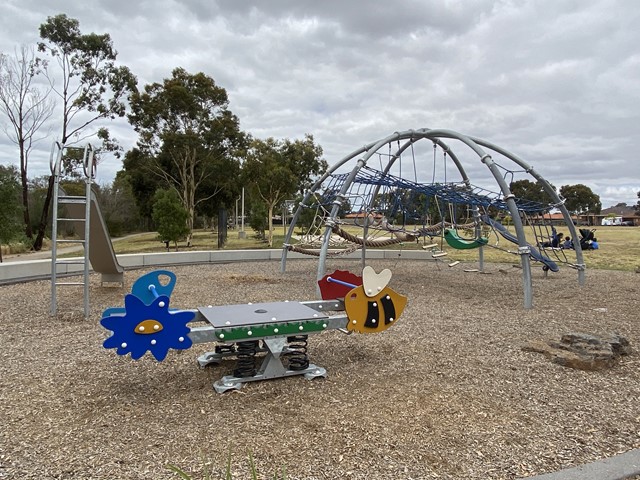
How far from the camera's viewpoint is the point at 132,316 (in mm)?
3469

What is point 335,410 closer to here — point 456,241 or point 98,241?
point 98,241

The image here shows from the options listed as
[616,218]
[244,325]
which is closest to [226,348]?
[244,325]

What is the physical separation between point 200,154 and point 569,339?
86.7ft

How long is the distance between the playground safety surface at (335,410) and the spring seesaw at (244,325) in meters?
0.17

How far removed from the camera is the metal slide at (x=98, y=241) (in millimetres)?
7754

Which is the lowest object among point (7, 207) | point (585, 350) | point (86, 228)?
point (585, 350)

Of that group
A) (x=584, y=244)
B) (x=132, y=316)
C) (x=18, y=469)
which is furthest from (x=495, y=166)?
(x=18, y=469)

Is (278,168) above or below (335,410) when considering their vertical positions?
above

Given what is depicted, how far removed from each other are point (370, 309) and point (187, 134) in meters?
24.5

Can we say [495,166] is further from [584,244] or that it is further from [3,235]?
[3,235]

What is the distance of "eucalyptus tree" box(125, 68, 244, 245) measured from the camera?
2652 cm

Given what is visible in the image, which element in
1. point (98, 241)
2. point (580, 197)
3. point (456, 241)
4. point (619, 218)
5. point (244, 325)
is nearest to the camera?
point (244, 325)

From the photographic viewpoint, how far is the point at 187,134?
2655cm

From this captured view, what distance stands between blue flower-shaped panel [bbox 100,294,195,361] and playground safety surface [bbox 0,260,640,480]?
472 millimetres
